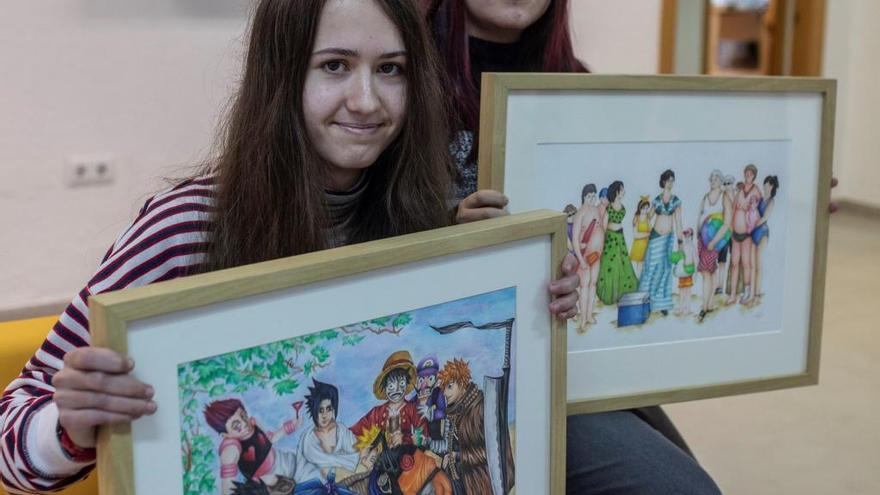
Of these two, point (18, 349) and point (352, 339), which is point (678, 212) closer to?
point (352, 339)

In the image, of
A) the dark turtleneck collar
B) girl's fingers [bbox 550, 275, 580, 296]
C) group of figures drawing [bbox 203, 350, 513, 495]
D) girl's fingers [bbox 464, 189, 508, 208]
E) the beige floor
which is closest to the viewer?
group of figures drawing [bbox 203, 350, 513, 495]

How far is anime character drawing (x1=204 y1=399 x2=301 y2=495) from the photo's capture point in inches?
32.6

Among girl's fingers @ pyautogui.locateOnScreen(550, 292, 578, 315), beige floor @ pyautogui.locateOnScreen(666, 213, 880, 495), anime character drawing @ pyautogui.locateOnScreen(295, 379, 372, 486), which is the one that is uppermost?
girl's fingers @ pyautogui.locateOnScreen(550, 292, 578, 315)

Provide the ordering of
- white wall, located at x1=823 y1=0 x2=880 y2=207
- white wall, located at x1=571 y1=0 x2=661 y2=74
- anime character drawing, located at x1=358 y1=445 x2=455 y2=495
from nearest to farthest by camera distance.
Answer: anime character drawing, located at x1=358 y1=445 x2=455 y2=495
white wall, located at x1=571 y1=0 x2=661 y2=74
white wall, located at x1=823 y1=0 x2=880 y2=207

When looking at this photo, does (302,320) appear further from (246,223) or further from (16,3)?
(16,3)

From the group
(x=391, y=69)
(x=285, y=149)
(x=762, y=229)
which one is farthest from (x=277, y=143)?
(x=762, y=229)

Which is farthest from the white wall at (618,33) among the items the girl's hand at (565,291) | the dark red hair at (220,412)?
the dark red hair at (220,412)

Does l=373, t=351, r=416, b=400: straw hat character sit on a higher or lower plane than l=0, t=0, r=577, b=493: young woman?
lower

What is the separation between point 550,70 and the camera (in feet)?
4.99

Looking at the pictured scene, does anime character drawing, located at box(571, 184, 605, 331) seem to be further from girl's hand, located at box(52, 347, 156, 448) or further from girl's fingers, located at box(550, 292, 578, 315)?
girl's hand, located at box(52, 347, 156, 448)

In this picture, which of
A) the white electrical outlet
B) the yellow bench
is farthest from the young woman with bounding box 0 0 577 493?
the white electrical outlet

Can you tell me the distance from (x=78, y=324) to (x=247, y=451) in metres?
0.29

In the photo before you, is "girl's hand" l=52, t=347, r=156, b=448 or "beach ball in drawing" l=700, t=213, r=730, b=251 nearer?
"girl's hand" l=52, t=347, r=156, b=448

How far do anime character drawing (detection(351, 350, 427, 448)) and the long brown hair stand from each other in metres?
0.23
